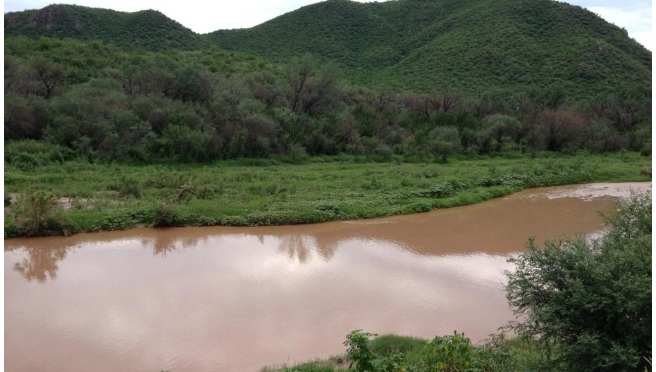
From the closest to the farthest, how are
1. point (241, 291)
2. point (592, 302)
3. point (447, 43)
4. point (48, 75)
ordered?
1. point (592, 302)
2. point (241, 291)
3. point (48, 75)
4. point (447, 43)

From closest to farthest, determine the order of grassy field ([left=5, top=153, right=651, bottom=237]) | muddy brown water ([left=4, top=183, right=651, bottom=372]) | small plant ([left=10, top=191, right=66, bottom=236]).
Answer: muddy brown water ([left=4, top=183, right=651, bottom=372]), small plant ([left=10, top=191, right=66, bottom=236]), grassy field ([left=5, top=153, right=651, bottom=237])

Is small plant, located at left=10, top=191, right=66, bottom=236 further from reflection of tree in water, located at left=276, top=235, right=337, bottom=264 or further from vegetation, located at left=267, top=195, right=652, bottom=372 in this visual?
vegetation, located at left=267, top=195, right=652, bottom=372

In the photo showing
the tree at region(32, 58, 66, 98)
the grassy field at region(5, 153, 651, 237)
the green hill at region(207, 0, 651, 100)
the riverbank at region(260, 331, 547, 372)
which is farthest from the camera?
the green hill at region(207, 0, 651, 100)

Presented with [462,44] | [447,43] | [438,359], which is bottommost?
[438,359]

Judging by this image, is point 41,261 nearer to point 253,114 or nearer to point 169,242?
point 169,242

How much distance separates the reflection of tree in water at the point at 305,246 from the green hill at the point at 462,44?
1476 inches

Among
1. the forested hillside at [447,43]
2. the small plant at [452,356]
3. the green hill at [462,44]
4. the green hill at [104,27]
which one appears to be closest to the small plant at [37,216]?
the small plant at [452,356]

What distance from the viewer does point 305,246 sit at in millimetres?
15305

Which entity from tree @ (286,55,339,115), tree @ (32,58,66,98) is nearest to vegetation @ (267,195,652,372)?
tree @ (286,55,339,115)

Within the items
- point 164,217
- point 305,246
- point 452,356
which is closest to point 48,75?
point 164,217

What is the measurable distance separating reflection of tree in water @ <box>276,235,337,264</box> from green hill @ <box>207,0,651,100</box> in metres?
37.5

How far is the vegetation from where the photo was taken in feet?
19.9

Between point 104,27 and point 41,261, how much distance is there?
49.0 meters

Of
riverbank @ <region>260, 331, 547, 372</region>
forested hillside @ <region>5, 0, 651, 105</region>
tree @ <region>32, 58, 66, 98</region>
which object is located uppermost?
forested hillside @ <region>5, 0, 651, 105</region>
